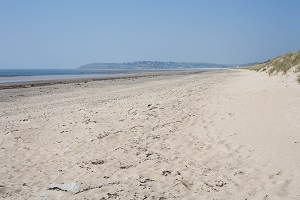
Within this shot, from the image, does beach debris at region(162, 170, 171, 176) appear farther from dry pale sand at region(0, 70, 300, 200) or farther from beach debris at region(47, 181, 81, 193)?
beach debris at region(47, 181, 81, 193)

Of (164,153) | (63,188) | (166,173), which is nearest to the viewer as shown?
(63,188)

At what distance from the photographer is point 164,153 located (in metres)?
7.77

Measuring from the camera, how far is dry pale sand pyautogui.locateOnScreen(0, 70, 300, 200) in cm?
564

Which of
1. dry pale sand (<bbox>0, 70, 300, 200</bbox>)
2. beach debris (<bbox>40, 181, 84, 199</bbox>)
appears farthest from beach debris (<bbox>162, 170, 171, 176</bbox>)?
beach debris (<bbox>40, 181, 84, 199</bbox>)

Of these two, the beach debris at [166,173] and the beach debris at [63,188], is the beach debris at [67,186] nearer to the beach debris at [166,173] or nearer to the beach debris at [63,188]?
the beach debris at [63,188]

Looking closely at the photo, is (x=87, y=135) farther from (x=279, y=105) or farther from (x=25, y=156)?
(x=279, y=105)

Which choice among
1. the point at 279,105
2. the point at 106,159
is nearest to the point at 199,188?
the point at 106,159

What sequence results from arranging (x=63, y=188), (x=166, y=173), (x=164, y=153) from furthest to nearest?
(x=164, y=153)
(x=166, y=173)
(x=63, y=188)

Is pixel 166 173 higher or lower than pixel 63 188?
higher

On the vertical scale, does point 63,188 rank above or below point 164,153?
below

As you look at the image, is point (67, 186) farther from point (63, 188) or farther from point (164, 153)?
point (164, 153)

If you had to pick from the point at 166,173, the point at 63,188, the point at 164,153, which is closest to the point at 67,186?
the point at 63,188

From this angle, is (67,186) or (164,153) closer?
(67,186)

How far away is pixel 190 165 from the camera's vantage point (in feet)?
22.2
